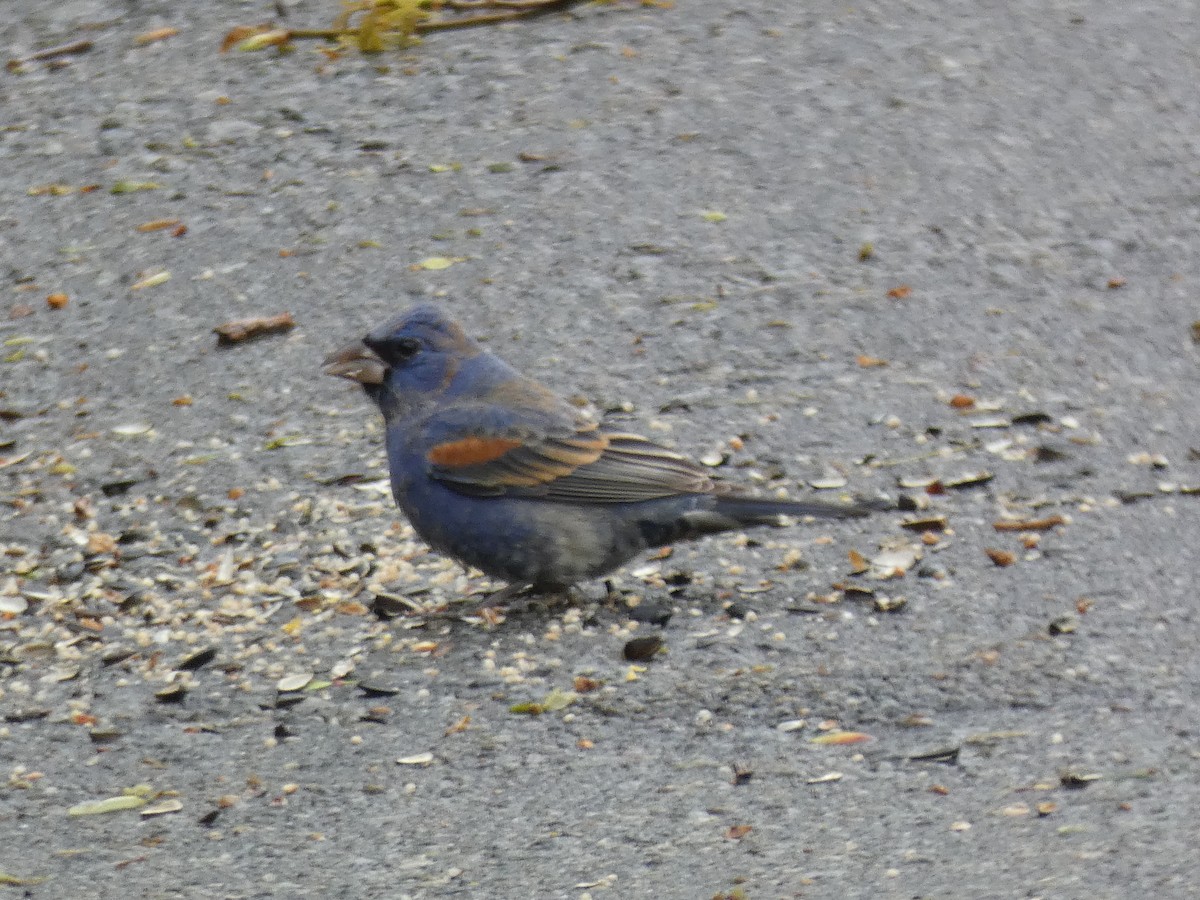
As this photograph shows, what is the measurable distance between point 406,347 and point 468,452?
0.33 meters

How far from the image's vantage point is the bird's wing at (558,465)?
445 centimetres

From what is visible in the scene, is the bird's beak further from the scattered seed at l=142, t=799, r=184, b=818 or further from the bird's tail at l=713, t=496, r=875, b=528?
the scattered seed at l=142, t=799, r=184, b=818

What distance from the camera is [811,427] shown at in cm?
541

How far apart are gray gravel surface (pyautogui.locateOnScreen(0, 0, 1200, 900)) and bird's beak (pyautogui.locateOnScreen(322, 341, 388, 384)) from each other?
1.64 feet

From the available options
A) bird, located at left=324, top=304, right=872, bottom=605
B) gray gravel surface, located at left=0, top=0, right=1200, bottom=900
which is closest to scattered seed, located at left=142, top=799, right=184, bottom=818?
gray gravel surface, located at left=0, top=0, right=1200, bottom=900

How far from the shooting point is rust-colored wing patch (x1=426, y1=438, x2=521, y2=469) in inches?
174

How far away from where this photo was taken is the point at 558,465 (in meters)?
4.53

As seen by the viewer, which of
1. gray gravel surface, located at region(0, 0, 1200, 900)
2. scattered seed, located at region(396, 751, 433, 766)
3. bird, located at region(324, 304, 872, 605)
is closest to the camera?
gray gravel surface, located at region(0, 0, 1200, 900)

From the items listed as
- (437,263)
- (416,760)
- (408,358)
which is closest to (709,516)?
(408,358)

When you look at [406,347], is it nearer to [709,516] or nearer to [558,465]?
[558,465]

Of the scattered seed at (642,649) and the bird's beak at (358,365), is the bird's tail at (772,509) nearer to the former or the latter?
the scattered seed at (642,649)

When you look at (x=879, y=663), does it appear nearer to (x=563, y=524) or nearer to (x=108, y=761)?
(x=563, y=524)

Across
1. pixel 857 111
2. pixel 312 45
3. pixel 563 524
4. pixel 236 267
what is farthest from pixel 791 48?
pixel 563 524

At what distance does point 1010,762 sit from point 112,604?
2.18m
